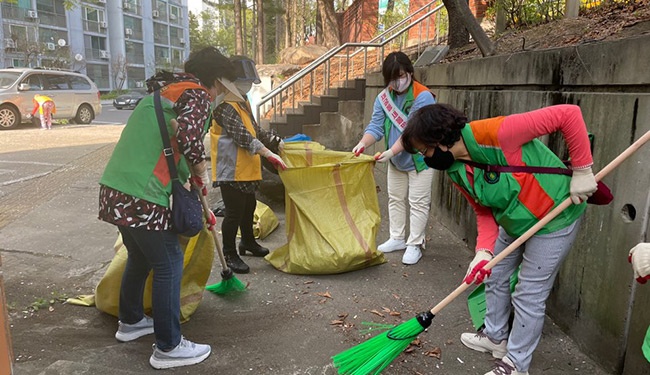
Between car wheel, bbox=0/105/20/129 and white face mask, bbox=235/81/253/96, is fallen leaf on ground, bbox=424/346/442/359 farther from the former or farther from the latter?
car wheel, bbox=0/105/20/129

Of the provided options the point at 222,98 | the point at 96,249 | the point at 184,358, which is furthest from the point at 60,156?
the point at 184,358

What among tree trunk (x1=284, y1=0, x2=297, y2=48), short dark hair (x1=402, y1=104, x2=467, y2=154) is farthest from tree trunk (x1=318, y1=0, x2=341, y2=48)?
→ short dark hair (x1=402, y1=104, x2=467, y2=154)

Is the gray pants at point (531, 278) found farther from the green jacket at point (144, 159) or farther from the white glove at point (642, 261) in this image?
the green jacket at point (144, 159)

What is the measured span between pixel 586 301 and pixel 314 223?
6.14ft

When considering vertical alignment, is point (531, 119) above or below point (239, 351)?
above

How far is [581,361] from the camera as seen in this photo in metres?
2.67

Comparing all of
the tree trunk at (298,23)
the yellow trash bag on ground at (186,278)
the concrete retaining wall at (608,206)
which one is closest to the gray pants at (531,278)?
the concrete retaining wall at (608,206)

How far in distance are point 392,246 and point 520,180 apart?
7.66 feet

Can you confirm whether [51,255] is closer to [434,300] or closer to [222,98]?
[222,98]

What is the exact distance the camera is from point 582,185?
83.7 inches

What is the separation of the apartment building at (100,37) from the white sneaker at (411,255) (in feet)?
93.2

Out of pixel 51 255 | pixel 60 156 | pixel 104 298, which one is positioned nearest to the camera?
pixel 104 298

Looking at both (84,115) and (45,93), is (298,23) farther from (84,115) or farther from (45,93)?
(45,93)

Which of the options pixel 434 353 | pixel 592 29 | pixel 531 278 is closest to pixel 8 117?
pixel 592 29
